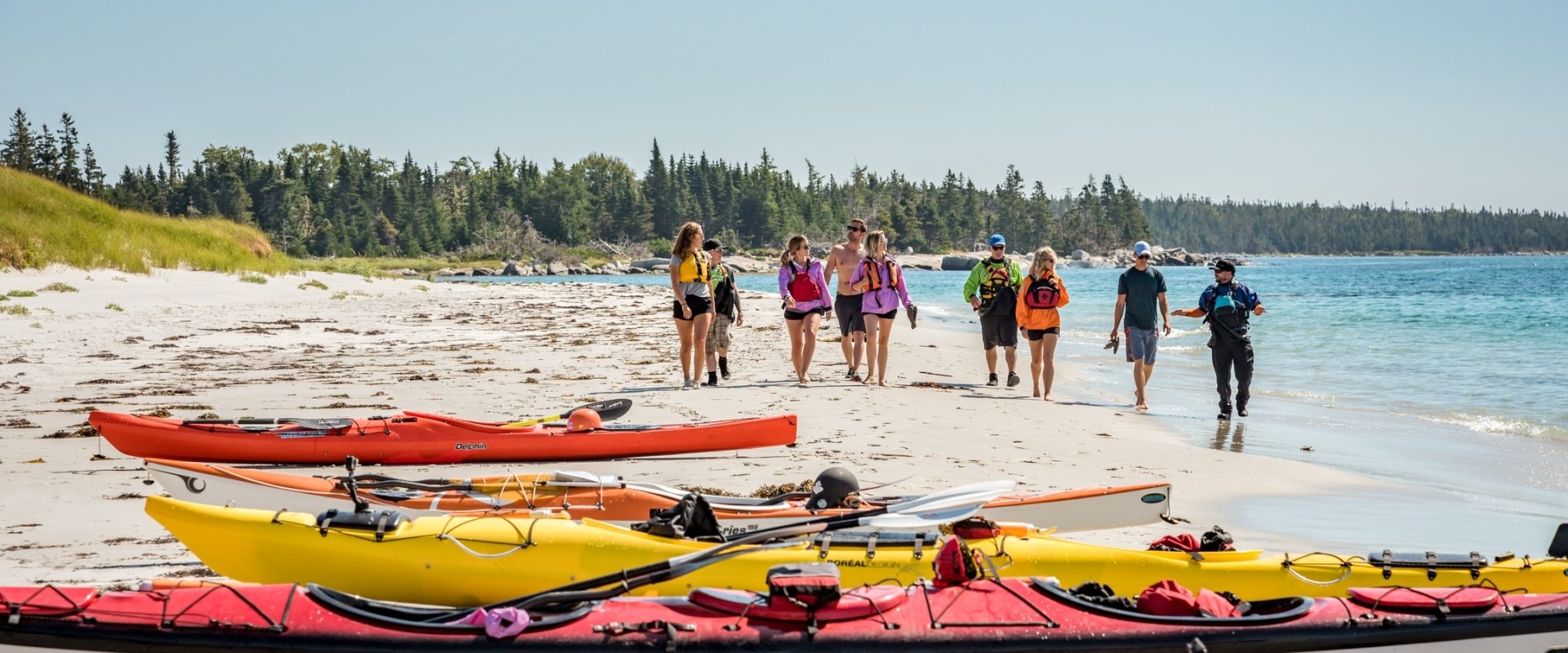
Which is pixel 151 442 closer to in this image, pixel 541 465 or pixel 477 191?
pixel 541 465

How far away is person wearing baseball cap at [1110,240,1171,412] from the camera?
432 inches

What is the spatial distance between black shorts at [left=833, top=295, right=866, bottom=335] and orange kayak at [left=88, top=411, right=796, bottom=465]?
177 inches

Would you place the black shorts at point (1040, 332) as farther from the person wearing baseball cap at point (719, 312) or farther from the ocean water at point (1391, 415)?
the person wearing baseball cap at point (719, 312)

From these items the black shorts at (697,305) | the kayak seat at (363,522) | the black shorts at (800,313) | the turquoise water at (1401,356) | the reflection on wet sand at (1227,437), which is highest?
the black shorts at (697,305)

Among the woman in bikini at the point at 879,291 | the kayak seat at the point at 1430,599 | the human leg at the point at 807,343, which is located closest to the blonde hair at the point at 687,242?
the human leg at the point at 807,343

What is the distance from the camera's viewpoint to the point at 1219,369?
1055 centimetres

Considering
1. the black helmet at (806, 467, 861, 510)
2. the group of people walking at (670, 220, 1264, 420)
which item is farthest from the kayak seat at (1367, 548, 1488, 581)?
the group of people walking at (670, 220, 1264, 420)

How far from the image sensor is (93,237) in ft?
73.3

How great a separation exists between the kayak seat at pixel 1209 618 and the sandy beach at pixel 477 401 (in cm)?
180

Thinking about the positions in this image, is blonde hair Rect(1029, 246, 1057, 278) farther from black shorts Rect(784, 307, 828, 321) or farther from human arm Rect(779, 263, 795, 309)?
human arm Rect(779, 263, 795, 309)

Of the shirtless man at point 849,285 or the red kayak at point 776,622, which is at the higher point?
the shirtless man at point 849,285

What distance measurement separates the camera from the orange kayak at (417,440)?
7.28 m

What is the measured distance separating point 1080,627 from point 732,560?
1.34m

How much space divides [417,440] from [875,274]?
5546mm
